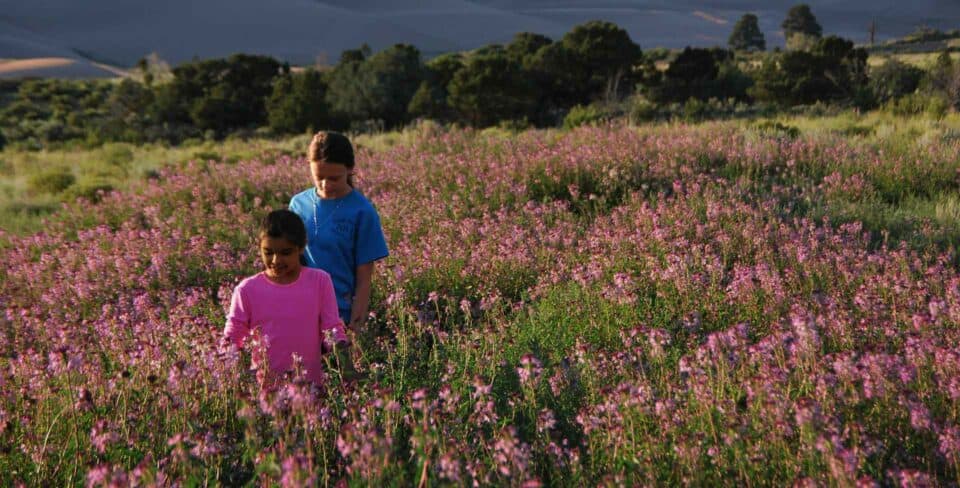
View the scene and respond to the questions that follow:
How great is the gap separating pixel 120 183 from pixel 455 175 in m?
6.88

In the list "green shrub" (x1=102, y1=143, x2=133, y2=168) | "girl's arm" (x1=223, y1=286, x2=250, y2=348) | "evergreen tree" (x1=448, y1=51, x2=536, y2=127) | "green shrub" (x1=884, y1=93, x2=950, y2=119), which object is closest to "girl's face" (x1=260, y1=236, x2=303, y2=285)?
"girl's arm" (x1=223, y1=286, x2=250, y2=348)

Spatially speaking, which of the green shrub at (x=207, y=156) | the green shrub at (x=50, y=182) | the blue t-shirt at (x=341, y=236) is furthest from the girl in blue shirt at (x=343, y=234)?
the green shrub at (x=207, y=156)

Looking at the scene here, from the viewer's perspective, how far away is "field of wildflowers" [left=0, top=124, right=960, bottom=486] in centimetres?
233

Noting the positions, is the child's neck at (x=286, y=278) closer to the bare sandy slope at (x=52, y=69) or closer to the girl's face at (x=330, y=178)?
the girl's face at (x=330, y=178)

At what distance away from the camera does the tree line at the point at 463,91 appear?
82.4 feet

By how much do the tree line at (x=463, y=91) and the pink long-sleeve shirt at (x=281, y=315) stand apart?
19027 mm

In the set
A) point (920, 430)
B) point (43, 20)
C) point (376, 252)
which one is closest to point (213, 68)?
point (376, 252)

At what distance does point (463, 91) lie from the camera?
26.0 m

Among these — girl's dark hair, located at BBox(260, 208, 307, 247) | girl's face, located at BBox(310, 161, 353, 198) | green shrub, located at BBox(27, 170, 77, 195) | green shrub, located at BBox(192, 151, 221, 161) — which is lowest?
green shrub, located at BBox(27, 170, 77, 195)

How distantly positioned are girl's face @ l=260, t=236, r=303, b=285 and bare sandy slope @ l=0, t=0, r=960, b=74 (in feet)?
294

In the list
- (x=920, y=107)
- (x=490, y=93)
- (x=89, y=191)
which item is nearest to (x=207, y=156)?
(x=89, y=191)

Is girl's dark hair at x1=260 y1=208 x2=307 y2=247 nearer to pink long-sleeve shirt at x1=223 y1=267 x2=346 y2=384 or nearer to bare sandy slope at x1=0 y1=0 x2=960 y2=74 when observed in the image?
pink long-sleeve shirt at x1=223 y1=267 x2=346 y2=384

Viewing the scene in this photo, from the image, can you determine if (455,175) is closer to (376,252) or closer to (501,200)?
(501,200)

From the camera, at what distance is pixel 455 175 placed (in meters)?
8.23
